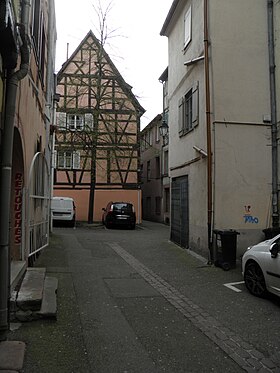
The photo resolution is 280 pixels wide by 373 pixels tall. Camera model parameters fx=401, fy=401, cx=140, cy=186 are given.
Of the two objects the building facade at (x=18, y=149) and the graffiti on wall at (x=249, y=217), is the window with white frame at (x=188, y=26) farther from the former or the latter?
the graffiti on wall at (x=249, y=217)

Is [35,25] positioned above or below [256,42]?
below

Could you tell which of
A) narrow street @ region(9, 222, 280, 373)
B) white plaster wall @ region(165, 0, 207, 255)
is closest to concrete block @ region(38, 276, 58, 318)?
narrow street @ region(9, 222, 280, 373)

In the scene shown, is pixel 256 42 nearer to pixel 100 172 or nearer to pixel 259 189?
pixel 259 189

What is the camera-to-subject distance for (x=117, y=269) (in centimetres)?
952

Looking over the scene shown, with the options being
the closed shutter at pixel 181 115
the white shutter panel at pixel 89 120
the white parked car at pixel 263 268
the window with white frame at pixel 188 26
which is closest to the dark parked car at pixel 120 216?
the white shutter panel at pixel 89 120

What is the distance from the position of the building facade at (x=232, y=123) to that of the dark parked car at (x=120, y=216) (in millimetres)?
9678

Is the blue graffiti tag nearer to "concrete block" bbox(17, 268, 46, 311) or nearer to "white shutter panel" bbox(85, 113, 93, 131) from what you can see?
"concrete block" bbox(17, 268, 46, 311)

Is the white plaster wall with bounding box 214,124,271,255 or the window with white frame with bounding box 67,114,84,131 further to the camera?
the window with white frame with bounding box 67,114,84,131

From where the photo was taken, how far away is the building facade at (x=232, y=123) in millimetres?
10516

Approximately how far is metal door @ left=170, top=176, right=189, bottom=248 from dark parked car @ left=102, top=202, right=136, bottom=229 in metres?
6.56

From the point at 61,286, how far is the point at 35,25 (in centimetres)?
525

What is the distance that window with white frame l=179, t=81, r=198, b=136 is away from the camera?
1196cm

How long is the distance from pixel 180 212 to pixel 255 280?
659 centimetres

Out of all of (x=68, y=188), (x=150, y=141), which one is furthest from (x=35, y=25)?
(x=150, y=141)
